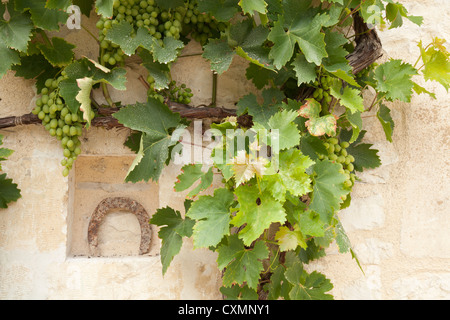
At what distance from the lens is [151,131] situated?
1320 millimetres

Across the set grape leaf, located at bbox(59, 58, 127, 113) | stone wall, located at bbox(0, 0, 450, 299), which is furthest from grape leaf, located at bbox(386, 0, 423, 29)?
grape leaf, located at bbox(59, 58, 127, 113)

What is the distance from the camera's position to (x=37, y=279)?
149 centimetres

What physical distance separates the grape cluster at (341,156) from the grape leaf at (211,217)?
14.4 inches

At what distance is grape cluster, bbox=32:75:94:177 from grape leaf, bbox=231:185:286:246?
61 cm

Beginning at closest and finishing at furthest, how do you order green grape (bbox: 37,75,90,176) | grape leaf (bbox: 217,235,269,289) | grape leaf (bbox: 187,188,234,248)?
grape leaf (bbox: 187,188,234,248), grape leaf (bbox: 217,235,269,289), green grape (bbox: 37,75,90,176)

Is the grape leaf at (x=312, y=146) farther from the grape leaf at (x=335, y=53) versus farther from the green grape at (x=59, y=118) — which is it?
the green grape at (x=59, y=118)

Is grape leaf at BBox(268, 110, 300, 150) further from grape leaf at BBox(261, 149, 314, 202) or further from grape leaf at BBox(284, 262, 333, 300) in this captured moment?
grape leaf at BBox(284, 262, 333, 300)

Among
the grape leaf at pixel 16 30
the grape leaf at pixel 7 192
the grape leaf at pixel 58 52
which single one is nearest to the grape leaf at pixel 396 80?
the grape leaf at pixel 58 52

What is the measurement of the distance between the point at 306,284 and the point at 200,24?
990 millimetres

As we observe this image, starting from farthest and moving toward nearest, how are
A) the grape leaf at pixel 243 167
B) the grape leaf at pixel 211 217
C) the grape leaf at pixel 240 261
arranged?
A: the grape leaf at pixel 240 261
the grape leaf at pixel 211 217
the grape leaf at pixel 243 167

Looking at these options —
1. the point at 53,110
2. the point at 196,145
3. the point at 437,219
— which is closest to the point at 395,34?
the point at 437,219

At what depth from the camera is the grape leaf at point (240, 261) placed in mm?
1247

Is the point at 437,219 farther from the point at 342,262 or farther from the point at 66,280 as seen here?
the point at 66,280

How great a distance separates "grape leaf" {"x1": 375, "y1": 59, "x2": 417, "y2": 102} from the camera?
132cm
